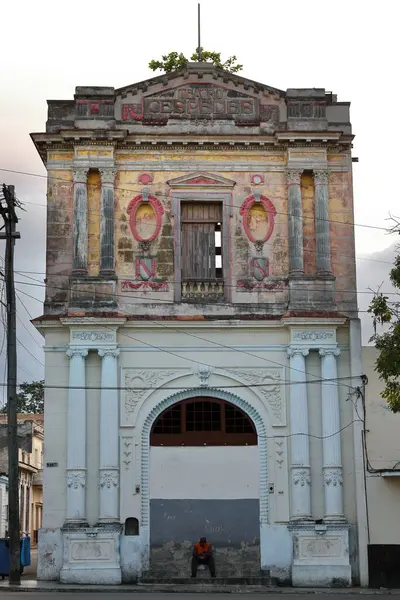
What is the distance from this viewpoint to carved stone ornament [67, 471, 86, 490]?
100.0 feet

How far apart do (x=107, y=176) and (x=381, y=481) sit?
11.6 metres

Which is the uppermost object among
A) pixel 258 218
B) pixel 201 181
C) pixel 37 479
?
pixel 201 181

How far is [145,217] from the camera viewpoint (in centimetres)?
3278

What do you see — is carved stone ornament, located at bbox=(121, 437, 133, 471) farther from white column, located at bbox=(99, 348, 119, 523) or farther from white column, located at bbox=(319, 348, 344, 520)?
white column, located at bbox=(319, 348, 344, 520)

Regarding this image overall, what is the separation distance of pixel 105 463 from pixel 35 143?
31.5ft

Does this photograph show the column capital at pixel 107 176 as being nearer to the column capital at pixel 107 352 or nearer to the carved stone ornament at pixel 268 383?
the column capital at pixel 107 352

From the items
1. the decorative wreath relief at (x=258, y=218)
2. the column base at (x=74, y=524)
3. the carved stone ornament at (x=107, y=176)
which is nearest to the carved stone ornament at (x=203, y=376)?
the decorative wreath relief at (x=258, y=218)

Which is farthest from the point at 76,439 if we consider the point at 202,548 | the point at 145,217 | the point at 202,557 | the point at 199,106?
the point at 199,106

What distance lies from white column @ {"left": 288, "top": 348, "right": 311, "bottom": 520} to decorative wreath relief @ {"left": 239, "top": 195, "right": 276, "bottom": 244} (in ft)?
11.7

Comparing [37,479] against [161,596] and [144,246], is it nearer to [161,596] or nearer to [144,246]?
[144,246]

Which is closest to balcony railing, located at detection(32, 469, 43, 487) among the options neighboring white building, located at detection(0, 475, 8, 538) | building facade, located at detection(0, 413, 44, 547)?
building facade, located at detection(0, 413, 44, 547)

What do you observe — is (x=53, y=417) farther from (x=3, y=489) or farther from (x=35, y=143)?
(x=3, y=489)

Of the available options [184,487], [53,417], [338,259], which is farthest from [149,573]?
[338,259]

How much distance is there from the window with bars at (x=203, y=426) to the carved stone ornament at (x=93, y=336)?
8.76ft
